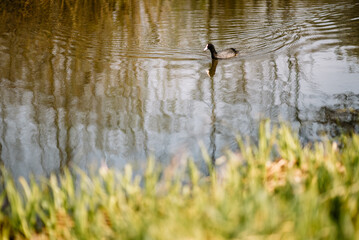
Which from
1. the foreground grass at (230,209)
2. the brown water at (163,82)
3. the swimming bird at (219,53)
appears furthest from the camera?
the swimming bird at (219,53)

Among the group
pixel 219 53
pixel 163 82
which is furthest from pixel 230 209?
pixel 219 53

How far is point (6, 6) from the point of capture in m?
15.1

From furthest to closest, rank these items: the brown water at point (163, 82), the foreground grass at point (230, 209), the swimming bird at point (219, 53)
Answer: the swimming bird at point (219, 53) → the brown water at point (163, 82) → the foreground grass at point (230, 209)

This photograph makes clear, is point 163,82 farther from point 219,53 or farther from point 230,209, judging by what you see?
point 230,209

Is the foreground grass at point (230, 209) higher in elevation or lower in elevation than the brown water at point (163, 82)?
higher

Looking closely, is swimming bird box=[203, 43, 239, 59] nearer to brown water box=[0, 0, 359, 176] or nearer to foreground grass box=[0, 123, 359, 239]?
brown water box=[0, 0, 359, 176]

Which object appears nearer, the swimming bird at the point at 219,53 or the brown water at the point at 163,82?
the brown water at the point at 163,82

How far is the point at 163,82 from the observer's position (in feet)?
25.5

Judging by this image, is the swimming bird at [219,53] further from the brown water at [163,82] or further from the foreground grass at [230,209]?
the foreground grass at [230,209]

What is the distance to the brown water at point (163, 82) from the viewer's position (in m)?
5.60

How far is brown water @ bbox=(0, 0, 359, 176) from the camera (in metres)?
5.60

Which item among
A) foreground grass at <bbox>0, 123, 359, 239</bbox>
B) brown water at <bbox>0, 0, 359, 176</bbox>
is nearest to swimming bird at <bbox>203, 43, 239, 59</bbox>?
brown water at <bbox>0, 0, 359, 176</bbox>

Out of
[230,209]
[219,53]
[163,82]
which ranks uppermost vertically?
[230,209]

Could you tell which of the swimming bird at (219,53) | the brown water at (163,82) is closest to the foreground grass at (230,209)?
the brown water at (163,82)
